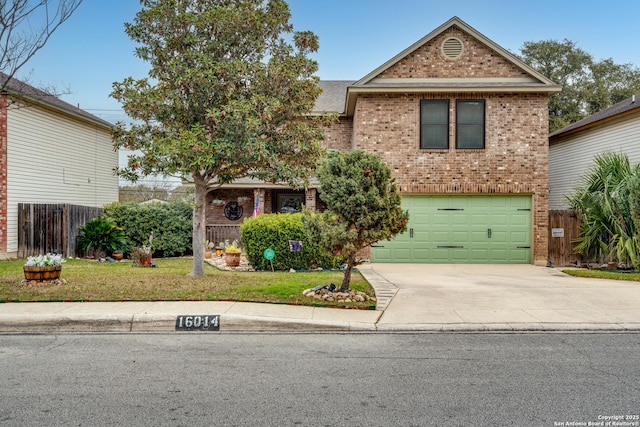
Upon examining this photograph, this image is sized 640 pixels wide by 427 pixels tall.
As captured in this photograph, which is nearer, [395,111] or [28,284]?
[28,284]

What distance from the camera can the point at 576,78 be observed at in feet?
111

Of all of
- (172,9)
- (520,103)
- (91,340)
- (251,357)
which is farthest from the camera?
(520,103)

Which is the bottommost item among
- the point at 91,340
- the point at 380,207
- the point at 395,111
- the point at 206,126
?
the point at 91,340

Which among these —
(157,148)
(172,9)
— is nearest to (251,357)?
(157,148)

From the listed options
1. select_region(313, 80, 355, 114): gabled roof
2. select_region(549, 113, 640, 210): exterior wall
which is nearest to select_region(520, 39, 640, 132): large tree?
select_region(549, 113, 640, 210): exterior wall

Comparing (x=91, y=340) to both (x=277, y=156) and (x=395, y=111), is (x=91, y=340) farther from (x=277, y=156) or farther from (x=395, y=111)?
(x=395, y=111)

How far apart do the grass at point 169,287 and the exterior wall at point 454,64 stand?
7.79 metres

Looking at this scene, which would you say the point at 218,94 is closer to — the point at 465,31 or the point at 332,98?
the point at 465,31

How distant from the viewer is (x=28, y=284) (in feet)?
31.1

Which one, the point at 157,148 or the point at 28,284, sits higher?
the point at 157,148

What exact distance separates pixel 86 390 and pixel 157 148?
20.3 ft

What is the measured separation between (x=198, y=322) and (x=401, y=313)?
314 centimetres

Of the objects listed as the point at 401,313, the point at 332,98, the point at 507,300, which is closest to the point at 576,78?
the point at 332,98

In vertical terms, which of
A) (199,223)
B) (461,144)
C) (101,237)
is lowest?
(101,237)
